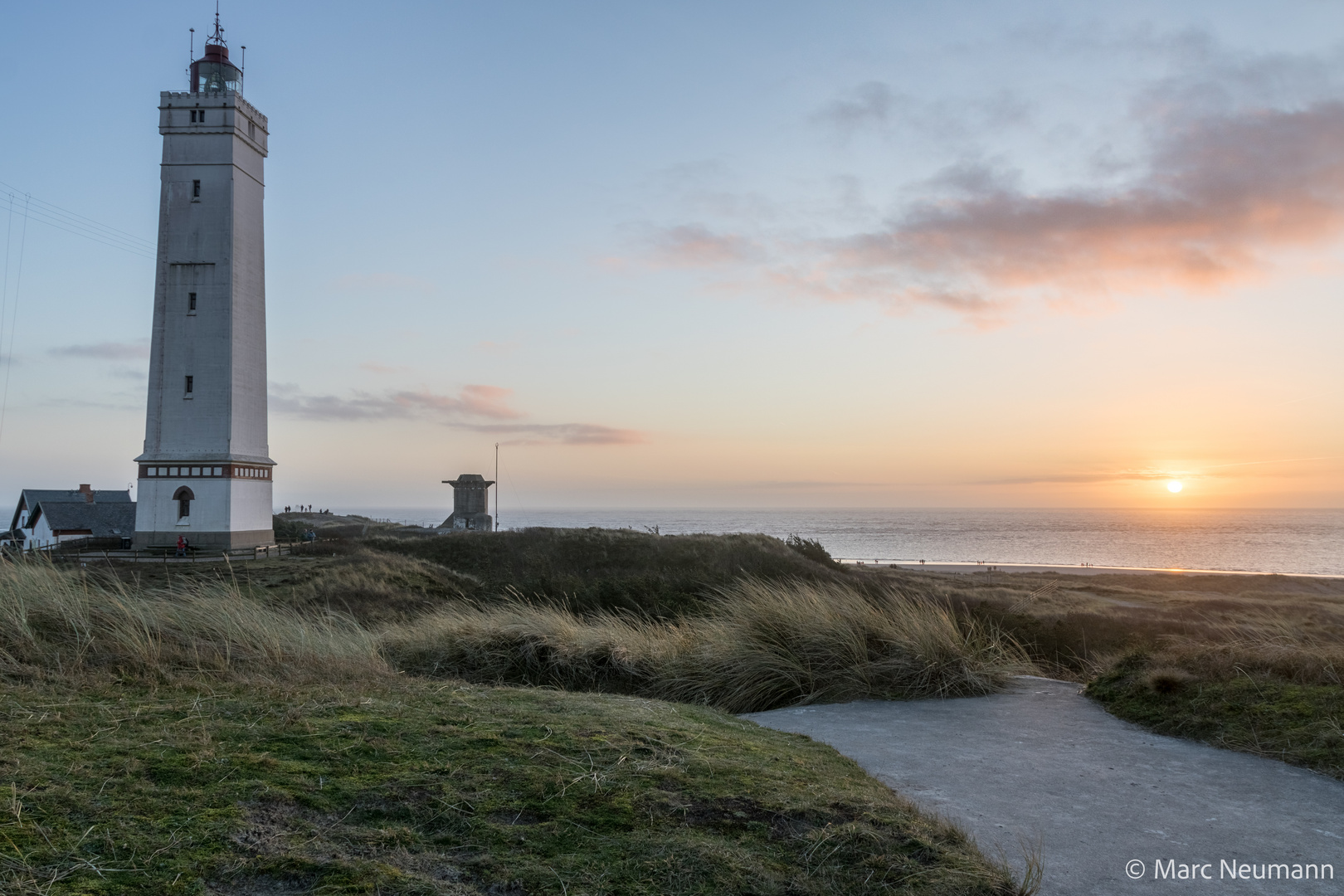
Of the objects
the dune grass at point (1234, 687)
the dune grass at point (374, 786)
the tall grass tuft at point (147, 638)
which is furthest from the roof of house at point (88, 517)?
the dune grass at point (1234, 687)

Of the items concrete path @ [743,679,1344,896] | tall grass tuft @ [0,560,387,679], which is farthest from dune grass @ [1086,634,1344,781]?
tall grass tuft @ [0,560,387,679]

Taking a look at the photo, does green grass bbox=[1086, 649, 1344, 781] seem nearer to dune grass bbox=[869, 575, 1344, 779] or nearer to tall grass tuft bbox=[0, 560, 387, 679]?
dune grass bbox=[869, 575, 1344, 779]

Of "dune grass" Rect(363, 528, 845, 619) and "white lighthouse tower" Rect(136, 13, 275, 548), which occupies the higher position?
"white lighthouse tower" Rect(136, 13, 275, 548)

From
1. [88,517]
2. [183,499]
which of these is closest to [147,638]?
[183,499]

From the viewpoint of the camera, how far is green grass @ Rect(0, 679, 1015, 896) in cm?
222

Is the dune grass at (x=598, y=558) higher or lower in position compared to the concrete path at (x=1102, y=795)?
lower

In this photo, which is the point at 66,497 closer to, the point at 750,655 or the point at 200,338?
the point at 200,338

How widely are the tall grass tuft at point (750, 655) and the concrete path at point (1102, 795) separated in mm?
1036

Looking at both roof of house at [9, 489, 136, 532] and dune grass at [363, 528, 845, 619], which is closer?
dune grass at [363, 528, 845, 619]

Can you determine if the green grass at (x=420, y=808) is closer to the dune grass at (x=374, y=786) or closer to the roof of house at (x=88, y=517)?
the dune grass at (x=374, y=786)

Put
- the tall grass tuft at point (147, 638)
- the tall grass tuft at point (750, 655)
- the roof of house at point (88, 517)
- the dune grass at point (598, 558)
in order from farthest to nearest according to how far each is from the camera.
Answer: the roof of house at point (88, 517) < the dune grass at point (598, 558) < the tall grass tuft at point (750, 655) < the tall grass tuft at point (147, 638)

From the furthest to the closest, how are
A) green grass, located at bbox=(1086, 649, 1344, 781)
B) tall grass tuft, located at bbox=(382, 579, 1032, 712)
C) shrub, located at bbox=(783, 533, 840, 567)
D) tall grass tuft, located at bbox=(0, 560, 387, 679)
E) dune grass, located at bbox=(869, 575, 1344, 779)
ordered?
1. shrub, located at bbox=(783, 533, 840, 567)
2. tall grass tuft, located at bbox=(382, 579, 1032, 712)
3. tall grass tuft, located at bbox=(0, 560, 387, 679)
4. dune grass, located at bbox=(869, 575, 1344, 779)
5. green grass, located at bbox=(1086, 649, 1344, 781)

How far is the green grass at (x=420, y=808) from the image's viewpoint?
222 centimetres

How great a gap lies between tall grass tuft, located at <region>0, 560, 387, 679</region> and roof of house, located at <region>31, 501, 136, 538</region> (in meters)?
45.1
